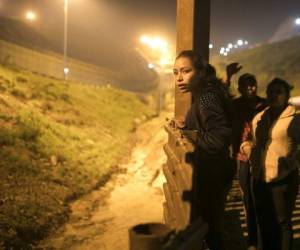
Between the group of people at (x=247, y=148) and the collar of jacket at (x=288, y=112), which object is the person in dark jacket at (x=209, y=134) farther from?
the collar of jacket at (x=288, y=112)

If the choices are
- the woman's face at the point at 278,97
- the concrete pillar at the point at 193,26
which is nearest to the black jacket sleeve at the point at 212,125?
the woman's face at the point at 278,97

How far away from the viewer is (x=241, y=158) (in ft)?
15.1

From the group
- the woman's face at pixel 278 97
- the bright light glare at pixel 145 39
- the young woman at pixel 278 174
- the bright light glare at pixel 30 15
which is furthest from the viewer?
the bright light glare at pixel 145 39

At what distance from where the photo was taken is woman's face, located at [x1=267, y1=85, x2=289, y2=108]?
418 centimetres

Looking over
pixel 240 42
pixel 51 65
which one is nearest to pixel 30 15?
pixel 51 65

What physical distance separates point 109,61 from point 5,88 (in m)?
51.9

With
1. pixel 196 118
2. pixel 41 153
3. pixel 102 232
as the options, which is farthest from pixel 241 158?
pixel 41 153

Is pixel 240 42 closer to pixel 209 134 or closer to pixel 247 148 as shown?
pixel 247 148

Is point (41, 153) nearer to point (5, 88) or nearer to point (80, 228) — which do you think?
point (80, 228)

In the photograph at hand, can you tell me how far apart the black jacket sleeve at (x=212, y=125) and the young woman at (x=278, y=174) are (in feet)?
3.82

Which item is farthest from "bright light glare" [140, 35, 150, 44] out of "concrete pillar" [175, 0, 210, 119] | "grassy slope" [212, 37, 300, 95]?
"concrete pillar" [175, 0, 210, 119]

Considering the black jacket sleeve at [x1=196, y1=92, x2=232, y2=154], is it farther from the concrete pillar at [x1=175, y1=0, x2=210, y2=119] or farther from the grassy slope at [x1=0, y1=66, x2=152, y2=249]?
the grassy slope at [x1=0, y1=66, x2=152, y2=249]

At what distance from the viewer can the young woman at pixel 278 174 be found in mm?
4012

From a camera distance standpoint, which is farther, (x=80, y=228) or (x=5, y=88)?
(x=5, y=88)
